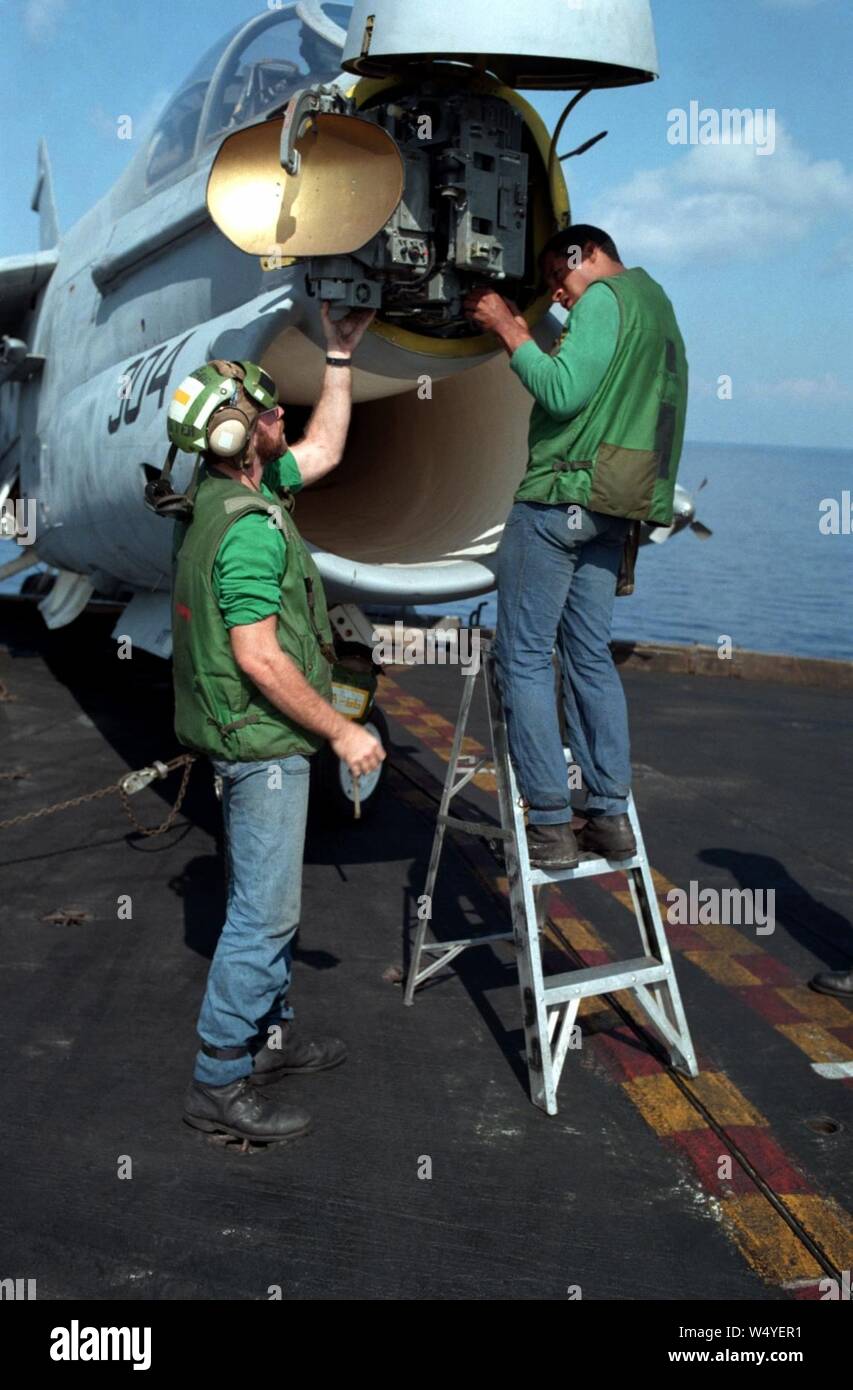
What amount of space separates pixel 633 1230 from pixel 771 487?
11416cm

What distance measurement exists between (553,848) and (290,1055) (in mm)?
1117

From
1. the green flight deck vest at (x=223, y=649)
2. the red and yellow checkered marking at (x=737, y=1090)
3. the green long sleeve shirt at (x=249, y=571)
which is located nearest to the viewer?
the red and yellow checkered marking at (x=737, y=1090)

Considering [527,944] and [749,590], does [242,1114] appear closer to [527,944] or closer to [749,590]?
[527,944]

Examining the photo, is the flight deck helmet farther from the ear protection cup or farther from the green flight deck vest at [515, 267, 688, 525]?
the green flight deck vest at [515, 267, 688, 525]

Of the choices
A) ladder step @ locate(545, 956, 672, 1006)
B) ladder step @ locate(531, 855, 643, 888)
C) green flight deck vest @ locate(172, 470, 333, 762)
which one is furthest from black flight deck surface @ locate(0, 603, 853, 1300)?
green flight deck vest @ locate(172, 470, 333, 762)

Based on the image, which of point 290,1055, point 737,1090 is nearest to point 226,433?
point 290,1055

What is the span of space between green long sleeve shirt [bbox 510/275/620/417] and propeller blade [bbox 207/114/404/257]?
3.37 ft

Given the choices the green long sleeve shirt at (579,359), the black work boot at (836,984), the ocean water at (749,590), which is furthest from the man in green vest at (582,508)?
the ocean water at (749,590)

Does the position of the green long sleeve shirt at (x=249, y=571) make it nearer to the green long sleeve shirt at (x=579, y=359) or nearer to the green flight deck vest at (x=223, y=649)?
the green flight deck vest at (x=223, y=649)

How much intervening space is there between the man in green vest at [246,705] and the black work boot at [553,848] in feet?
2.74

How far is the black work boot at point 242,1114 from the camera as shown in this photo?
366cm
